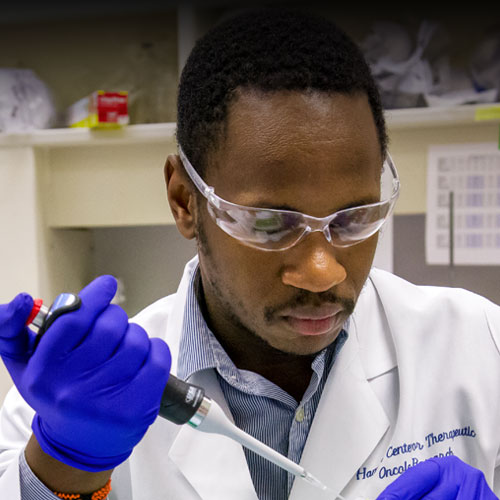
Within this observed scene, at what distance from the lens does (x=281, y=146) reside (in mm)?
814

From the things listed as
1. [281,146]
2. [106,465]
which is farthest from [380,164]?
[106,465]

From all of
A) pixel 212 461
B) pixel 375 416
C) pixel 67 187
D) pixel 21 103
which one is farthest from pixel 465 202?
pixel 21 103

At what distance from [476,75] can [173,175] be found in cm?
98

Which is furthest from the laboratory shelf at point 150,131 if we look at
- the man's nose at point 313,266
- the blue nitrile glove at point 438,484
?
the blue nitrile glove at point 438,484

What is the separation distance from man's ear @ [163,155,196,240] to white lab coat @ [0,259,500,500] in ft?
0.59

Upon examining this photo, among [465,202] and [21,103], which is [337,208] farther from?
[21,103]

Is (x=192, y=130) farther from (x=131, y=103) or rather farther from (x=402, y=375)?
(x=131, y=103)

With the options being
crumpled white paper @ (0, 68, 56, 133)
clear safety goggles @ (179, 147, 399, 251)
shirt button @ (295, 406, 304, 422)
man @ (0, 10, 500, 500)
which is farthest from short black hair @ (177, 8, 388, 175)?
crumpled white paper @ (0, 68, 56, 133)

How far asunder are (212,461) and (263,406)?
127mm

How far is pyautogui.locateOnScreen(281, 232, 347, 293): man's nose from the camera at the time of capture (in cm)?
82

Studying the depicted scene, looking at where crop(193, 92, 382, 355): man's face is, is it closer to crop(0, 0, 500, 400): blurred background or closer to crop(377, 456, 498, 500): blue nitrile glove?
A: crop(377, 456, 498, 500): blue nitrile glove

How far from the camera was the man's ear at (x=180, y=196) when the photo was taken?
3.33 feet

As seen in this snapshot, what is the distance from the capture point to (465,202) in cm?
159

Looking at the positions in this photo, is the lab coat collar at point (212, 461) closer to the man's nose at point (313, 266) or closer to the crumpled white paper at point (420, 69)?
the man's nose at point (313, 266)
